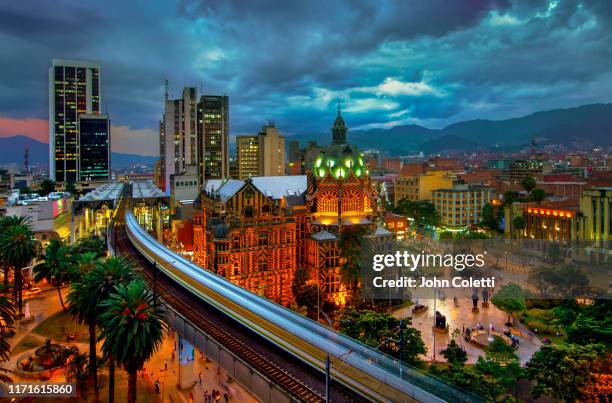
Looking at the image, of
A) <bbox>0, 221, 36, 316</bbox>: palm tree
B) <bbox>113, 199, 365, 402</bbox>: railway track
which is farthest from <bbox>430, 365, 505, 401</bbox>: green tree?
<bbox>0, 221, 36, 316</bbox>: palm tree

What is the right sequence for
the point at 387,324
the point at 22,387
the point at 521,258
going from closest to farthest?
1. the point at 22,387
2. the point at 387,324
3. the point at 521,258

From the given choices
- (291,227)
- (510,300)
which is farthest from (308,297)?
(510,300)

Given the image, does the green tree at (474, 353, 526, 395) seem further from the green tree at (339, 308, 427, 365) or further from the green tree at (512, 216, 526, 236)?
the green tree at (512, 216, 526, 236)

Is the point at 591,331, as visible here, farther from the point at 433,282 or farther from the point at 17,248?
the point at 17,248

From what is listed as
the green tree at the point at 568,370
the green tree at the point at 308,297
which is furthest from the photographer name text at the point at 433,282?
the green tree at the point at 568,370

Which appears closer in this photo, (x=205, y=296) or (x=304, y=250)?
(x=205, y=296)

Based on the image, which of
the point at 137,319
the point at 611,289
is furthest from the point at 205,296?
the point at 611,289

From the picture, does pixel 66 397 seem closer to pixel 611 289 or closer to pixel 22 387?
pixel 22 387
